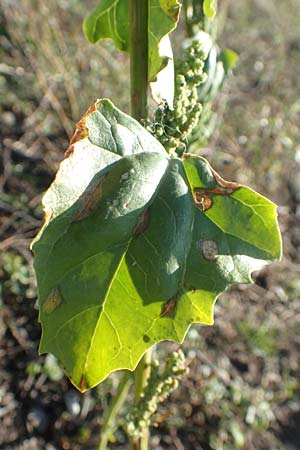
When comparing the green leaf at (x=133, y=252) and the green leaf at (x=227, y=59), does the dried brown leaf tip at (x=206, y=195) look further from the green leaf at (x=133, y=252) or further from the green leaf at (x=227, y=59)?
the green leaf at (x=227, y=59)

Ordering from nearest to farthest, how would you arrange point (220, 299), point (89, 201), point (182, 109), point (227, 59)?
point (89, 201) < point (182, 109) < point (227, 59) < point (220, 299)

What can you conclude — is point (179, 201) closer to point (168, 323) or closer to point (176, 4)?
point (168, 323)

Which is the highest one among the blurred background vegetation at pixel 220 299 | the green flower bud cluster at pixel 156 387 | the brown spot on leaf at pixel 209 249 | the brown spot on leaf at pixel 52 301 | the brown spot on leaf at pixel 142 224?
the brown spot on leaf at pixel 142 224

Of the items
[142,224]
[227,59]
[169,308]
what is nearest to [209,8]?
[227,59]

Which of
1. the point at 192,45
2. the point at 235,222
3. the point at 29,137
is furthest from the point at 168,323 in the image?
the point at 29,137

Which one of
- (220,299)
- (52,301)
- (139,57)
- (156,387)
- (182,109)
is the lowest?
(220,299)

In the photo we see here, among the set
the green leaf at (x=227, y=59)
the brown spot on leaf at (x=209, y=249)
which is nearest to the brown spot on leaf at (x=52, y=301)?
the brown spot on leaf at (x=209, y=249)

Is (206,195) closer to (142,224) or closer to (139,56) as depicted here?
(142,224)
